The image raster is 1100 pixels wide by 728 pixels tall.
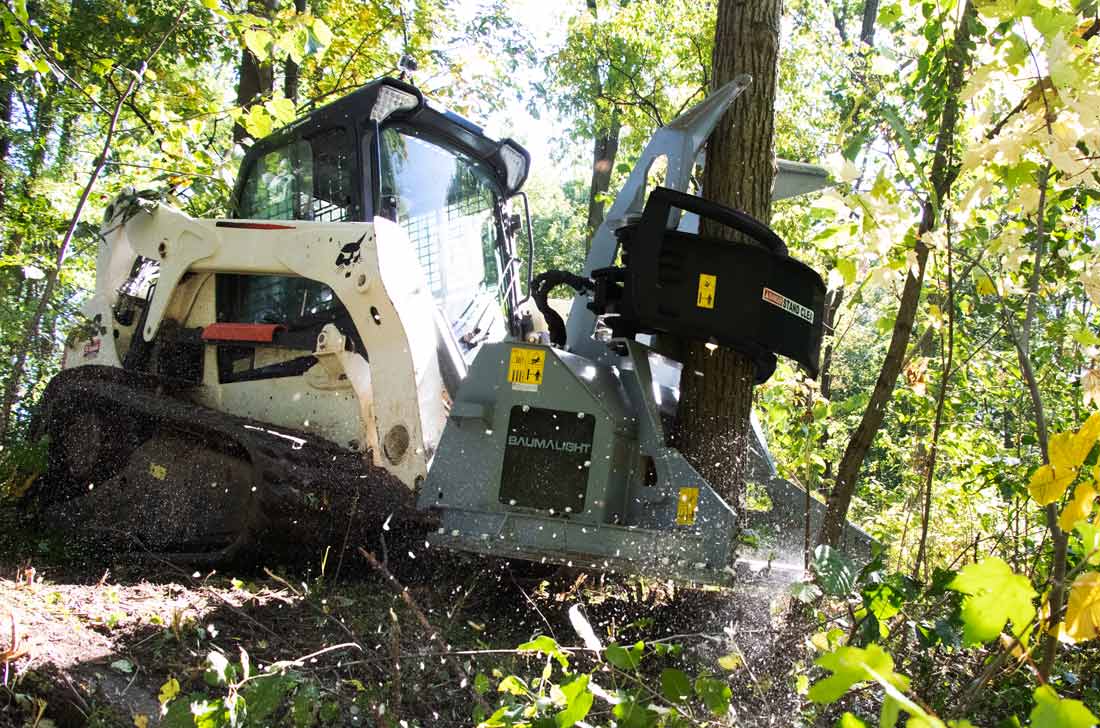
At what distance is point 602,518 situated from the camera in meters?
3.99

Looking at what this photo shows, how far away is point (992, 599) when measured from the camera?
1.22 m

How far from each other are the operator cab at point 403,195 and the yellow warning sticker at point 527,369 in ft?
3.63

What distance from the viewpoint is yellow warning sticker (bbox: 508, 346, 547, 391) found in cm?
411

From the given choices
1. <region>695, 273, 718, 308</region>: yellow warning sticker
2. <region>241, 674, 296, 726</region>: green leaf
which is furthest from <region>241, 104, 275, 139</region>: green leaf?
<region>241, 674, 296, 726</region>: green leaf

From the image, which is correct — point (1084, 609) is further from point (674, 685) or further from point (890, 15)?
point (890, 15)

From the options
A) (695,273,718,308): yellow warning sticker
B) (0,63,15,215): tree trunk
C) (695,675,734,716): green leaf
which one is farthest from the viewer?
(0,63,15,215): tree trunk

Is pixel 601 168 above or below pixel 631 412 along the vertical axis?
above

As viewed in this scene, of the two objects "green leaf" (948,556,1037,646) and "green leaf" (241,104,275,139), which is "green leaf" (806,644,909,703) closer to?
"green leaf" (948,556,1037,646)

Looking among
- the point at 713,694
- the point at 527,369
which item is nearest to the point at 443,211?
the point at 527,369

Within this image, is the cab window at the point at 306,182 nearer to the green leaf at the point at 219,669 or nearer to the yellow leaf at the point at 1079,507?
the green leaf at the point at 219,669

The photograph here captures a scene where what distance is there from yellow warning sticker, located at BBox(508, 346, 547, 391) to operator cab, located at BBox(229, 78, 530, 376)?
111 cm

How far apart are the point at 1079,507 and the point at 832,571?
2.84 feet

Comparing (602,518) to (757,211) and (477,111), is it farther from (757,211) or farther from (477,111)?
(477,111)

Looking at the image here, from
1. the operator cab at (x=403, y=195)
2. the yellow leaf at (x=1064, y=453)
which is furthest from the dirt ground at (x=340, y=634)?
the operator cab at (x=403, y=195)
